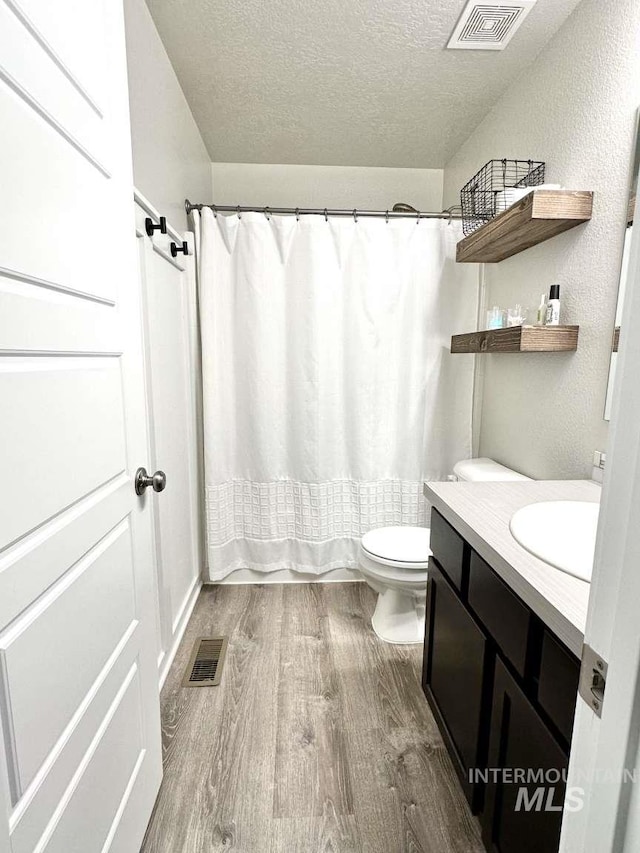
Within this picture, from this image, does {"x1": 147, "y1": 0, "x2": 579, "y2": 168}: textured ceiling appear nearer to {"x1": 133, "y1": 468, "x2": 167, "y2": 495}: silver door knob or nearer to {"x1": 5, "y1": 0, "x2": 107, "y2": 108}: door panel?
{"x1": 5, "y1": 0, "x2": 107, "y2": 108}: door panel

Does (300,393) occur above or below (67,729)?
above

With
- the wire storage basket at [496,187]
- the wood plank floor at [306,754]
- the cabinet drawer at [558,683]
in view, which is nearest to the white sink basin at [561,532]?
the cabinet drawer at [558,683]

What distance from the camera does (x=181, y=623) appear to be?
211 cm

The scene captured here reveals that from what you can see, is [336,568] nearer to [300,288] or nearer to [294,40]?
[300,288]

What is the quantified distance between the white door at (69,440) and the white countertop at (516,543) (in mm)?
852

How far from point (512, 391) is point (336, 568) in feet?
4.46

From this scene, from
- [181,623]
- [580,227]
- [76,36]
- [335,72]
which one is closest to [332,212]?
[335,72]

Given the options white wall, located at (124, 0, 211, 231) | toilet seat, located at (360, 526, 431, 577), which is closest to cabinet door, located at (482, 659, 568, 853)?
toilet seat, located at (360, 526, 431, 577)

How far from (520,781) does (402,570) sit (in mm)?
977

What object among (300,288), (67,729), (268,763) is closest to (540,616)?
(67,729)

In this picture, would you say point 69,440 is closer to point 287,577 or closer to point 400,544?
point 400,544

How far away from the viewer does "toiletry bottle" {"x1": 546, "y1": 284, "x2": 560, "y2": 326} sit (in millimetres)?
1622

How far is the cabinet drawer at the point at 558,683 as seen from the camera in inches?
30.2

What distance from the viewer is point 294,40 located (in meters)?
1.72
